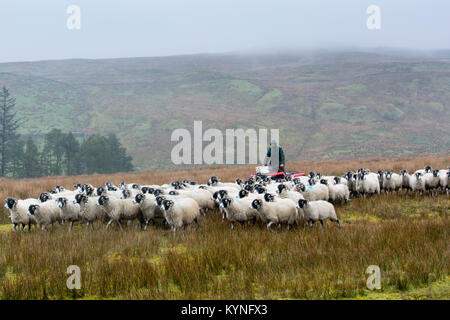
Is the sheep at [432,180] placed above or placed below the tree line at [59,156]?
above

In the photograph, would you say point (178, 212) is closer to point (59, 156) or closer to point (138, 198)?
point (138, 198)

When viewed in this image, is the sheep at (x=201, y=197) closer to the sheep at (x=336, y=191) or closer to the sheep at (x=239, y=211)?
the sheep at (x=239, y=211)

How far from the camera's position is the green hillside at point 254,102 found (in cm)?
9694

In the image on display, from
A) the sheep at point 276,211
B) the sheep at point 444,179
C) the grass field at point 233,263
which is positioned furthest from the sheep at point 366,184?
the grass field at point 233,263

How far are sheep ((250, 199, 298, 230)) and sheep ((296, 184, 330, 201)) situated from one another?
9.44 feet

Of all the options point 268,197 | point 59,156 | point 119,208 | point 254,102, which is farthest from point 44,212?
point 254,102

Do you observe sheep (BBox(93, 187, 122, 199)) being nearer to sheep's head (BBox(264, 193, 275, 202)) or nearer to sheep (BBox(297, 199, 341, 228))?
sheep's head (BBox(264, 193, 275, 202))

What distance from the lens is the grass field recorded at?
6.32 metres

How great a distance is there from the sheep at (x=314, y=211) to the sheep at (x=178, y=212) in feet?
10.4

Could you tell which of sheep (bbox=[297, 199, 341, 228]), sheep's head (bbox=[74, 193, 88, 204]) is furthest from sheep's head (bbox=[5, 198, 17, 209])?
sheep (bbox=[297, 199, 341, 228])

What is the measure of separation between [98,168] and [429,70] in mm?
139366

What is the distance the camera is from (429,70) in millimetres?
151500

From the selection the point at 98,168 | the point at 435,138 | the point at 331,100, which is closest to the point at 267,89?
the point at 331,100
